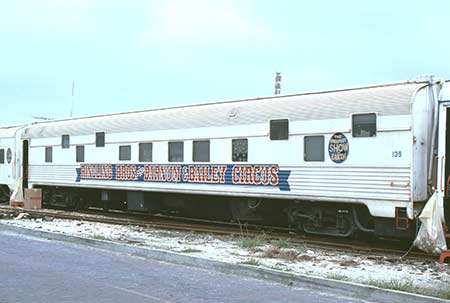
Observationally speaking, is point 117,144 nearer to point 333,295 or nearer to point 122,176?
point 122,176

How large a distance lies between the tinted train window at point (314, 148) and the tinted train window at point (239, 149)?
176cm

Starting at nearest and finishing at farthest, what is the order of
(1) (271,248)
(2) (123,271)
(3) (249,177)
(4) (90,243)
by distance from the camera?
1. (2) (123,271)
2. (1) (271,248)
3. (4) (90,243)
4. (3) (249,177)

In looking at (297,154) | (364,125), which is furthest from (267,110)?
(364,125)

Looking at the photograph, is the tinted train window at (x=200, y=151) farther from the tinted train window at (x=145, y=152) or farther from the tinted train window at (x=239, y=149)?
the tinted train window at (x=145, y=152)

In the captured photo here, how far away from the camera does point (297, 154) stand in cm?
1291

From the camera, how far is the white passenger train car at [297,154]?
434 inches

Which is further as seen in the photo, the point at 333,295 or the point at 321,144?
the point at 321,144

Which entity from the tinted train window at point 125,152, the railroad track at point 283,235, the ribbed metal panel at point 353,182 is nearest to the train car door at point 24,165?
the railroad track at point 283,235

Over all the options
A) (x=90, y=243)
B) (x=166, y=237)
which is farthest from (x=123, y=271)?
(x=166, y=237)

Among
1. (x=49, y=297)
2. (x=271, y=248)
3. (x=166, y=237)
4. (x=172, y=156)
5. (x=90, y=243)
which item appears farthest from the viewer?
(x=172, y=156)

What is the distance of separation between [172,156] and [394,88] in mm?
6758

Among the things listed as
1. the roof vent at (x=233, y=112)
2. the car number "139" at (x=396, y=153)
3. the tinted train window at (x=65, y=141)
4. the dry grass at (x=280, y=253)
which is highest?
the roof vent at (x=233, y=112)

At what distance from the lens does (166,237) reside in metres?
12.9

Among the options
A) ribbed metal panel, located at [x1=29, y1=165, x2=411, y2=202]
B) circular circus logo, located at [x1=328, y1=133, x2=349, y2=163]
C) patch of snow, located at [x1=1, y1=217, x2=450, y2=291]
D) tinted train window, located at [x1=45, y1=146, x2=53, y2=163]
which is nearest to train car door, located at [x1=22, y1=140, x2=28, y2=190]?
tinted train window, located at [x1=45, y1=146, x2=53, y2=163]
